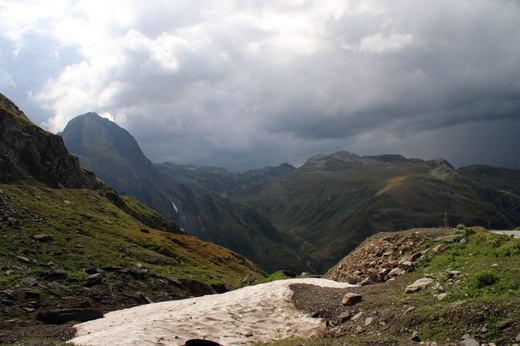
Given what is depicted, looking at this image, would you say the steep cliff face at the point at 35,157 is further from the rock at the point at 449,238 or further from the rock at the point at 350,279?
the rock at the point at 449,238

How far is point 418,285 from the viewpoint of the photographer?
25641 mm

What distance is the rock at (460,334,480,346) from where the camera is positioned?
16042 millimetres

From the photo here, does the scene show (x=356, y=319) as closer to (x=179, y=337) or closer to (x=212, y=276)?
(x=179, y=337)

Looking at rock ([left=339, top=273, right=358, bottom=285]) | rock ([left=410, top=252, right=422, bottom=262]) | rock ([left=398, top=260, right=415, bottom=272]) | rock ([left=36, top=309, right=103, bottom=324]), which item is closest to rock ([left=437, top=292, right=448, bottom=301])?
rock ([left=398, top=260, right=415, bottom=272])

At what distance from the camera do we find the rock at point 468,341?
16.0m

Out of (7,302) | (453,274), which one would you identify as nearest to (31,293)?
(7,302)

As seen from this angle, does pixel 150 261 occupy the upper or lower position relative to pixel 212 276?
upper

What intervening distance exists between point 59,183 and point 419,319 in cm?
12433

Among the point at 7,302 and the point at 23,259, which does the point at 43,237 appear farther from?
the point at 7,302

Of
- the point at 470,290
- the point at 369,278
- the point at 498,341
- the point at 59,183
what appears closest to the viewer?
the point at 498,341

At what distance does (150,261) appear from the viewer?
57.4 meters

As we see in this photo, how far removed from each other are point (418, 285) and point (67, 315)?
84.5 ft

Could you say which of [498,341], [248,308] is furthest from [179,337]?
[498,341]

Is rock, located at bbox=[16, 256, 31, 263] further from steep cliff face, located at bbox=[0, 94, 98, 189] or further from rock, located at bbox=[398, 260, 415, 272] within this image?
steep cliff face, located at bbox=[0, 94, 98, 189]
